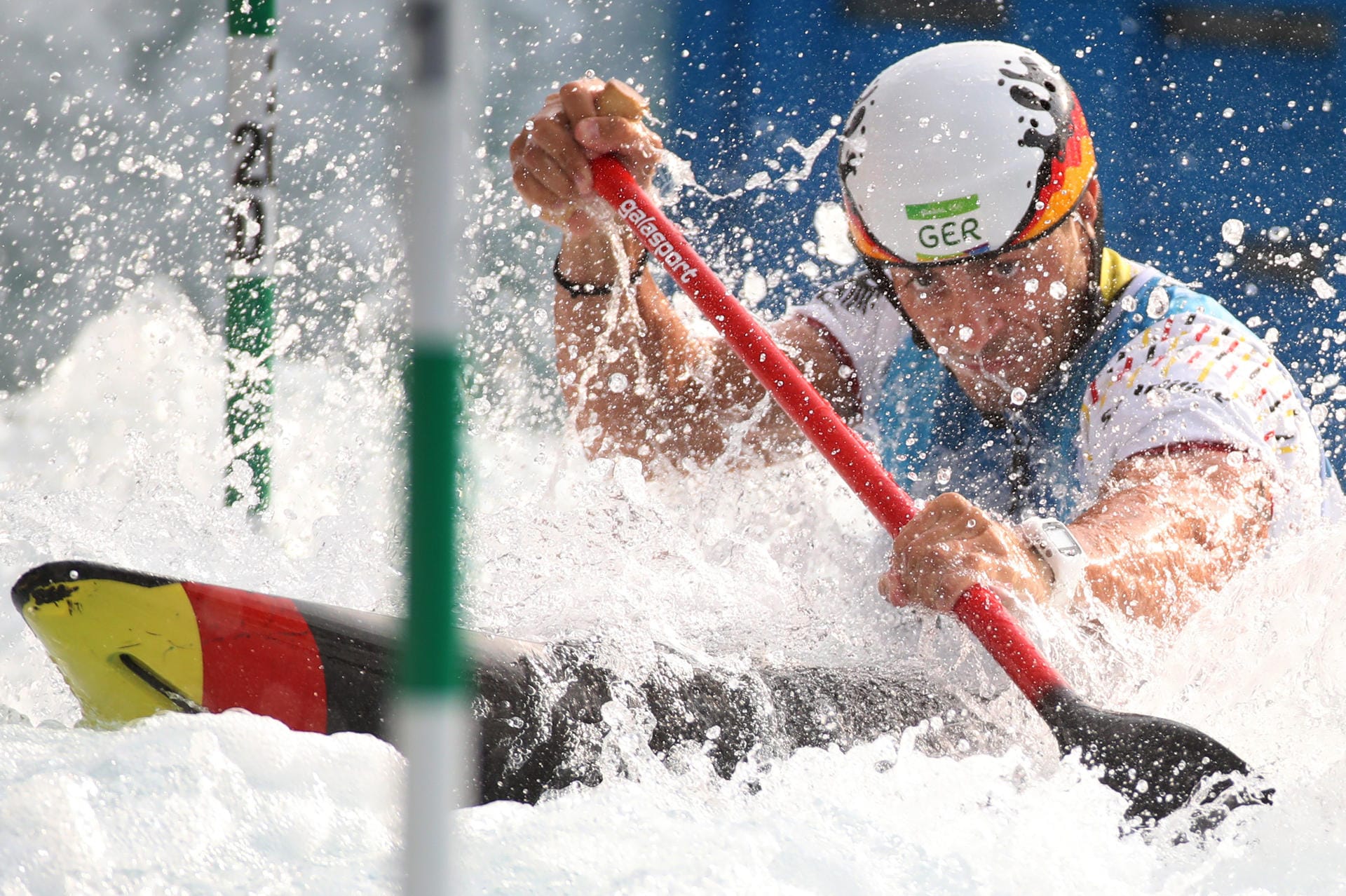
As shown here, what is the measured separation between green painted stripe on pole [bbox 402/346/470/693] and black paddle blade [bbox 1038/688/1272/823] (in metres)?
0.95

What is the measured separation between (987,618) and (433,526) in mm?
1033

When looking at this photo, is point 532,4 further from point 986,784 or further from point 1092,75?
point 986,784

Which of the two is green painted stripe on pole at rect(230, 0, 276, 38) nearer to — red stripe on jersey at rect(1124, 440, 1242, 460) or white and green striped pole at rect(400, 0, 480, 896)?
red stripe on jersey at rect(1124, 440, 1242, 460)

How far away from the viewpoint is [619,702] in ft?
4.31

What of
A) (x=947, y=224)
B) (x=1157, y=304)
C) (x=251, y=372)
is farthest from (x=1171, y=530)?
(x=251, y=372)

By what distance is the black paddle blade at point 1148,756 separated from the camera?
1255 mm

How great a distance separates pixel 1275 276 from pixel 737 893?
2.98m

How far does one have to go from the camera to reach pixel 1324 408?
3152 mm

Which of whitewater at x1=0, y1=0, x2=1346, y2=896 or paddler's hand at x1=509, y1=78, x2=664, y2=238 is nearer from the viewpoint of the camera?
whitewater at x1=0, y1=0, x2=1346, y2=896

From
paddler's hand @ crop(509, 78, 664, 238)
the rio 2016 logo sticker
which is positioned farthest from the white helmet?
paddler's hand @ crop(509, 78, 664, 238)

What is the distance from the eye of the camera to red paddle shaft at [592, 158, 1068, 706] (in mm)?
1407

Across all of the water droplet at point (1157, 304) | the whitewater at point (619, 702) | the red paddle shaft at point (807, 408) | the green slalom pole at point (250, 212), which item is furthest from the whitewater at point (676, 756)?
the water droplet at point (1157, 304)

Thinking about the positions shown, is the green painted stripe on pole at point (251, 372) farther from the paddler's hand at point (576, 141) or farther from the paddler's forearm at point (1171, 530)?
the paddler's forearm at point (1171, 530)

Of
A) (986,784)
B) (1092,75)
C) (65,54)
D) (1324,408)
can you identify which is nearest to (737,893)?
(986,784)
